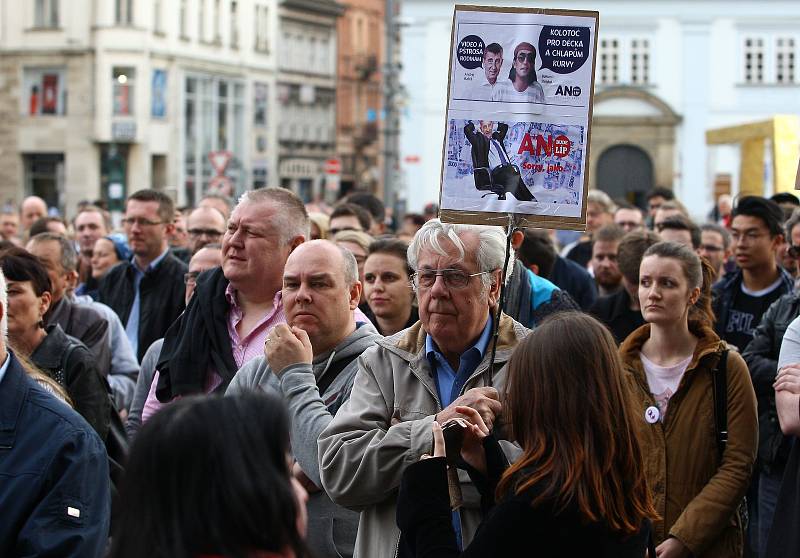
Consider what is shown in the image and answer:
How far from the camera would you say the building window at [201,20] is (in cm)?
6084

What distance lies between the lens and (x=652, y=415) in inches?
239

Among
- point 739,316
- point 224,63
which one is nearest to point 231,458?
point 739,316

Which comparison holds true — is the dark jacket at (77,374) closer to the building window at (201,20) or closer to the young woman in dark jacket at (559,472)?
the young woman in dark jacket at (559,472)

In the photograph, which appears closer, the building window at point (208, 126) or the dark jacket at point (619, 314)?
the dark jacket at point (619, 314)

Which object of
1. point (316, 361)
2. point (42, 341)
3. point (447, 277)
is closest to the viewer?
point (447, 277)

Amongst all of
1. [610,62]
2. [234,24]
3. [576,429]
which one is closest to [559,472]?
[576,429]

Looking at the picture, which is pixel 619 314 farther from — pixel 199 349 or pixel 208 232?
pixel 208 232

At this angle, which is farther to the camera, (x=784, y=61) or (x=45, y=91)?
(x=784, y=61)

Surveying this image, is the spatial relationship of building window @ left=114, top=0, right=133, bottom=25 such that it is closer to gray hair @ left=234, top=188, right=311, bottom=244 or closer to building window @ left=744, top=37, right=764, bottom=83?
building window @ left=744, top=37, right=764, bottom=83

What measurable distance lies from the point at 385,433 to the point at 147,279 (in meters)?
5.37

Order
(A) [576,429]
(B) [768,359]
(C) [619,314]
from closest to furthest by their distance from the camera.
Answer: (A) [576,429] < (B) [768,359] < (C) [619,314]

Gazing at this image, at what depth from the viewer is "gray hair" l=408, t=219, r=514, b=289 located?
197 inches

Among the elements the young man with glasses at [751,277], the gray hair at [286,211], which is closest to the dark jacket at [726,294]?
the young man with glasses at [751,277]

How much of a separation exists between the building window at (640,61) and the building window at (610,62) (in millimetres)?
635
